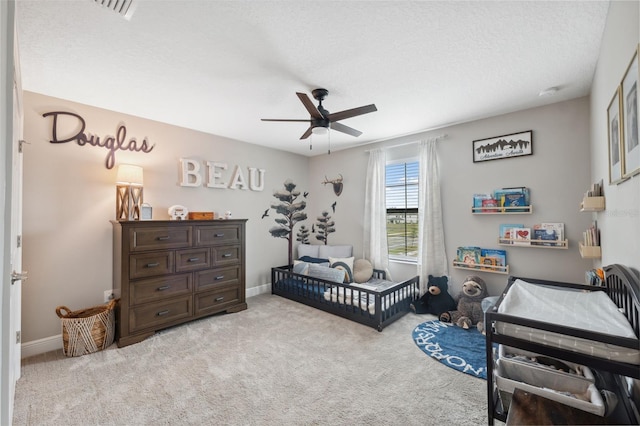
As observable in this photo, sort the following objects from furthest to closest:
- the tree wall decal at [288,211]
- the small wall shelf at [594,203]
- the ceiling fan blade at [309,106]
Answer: the tree wall decal at [288,211] < the ceiling fan blade at [309,106] < the small wall shelf at [594,203]

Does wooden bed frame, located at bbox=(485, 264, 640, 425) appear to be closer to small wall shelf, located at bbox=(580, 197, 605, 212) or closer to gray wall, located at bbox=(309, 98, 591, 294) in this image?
small wall shelf, located at bbox=(580, 197, 605, 212)

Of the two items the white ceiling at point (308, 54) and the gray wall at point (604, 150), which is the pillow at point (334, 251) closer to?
the white ceiling at point (308, 54)

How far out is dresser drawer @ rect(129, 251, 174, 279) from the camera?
275cm

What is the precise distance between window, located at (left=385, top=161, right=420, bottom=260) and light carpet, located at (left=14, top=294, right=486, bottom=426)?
1511mm

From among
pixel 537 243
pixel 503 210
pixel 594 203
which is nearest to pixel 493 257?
pixel 537 243

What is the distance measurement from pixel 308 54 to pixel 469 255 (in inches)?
117

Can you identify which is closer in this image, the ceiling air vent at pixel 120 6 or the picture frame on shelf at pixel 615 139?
the picture frame on shelf at pixel 615 139

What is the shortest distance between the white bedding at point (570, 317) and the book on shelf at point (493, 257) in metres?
1.62

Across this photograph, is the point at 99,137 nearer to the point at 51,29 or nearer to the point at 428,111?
the point at 51,29

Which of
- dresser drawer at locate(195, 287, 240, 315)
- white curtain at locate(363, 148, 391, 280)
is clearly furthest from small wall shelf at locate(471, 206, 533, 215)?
dresser drawer at locate(195, 287, 240, 315)

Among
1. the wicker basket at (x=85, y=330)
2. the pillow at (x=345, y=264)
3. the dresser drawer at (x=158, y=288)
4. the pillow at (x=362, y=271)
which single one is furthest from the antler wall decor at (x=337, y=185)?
the wicker basket at (x=85, y=330)

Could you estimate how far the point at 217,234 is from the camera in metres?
3.43

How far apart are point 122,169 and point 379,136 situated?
338cm

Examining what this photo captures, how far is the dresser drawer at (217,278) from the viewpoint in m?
3.26
